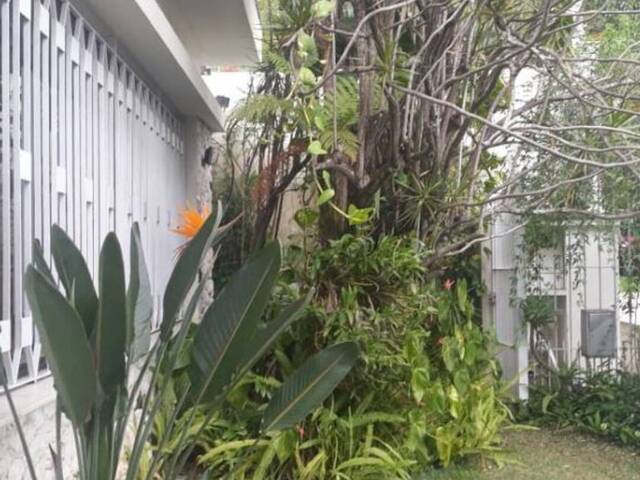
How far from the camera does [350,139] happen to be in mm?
5520

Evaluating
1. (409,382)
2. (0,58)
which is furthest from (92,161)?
(409,382)

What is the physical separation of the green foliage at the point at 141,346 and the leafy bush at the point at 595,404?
14.5ft

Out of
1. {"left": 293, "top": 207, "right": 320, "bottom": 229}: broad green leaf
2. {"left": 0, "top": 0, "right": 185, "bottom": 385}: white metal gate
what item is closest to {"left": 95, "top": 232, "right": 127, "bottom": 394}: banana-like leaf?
{"left": 0, "top": 0, "right": 185, "bottom": 385}: white metal gate

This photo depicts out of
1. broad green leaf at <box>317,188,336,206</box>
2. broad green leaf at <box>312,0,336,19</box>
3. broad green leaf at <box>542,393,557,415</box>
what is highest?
broad green leaf at <box>312,0,336,19</box>

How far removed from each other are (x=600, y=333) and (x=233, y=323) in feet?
17.2

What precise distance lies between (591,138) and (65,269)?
4.90 metres

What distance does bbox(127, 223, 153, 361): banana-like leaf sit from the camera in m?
2.43

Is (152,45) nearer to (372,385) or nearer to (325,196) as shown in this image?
(325,196)

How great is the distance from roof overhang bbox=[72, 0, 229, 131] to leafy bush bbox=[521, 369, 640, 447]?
4.14 m

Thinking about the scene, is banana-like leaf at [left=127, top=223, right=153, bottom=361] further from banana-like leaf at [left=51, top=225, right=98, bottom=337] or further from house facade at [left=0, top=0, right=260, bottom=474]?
house facade at [left=0, top=0, right=260, bottom=474]

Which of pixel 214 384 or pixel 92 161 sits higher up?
pixel 92 161

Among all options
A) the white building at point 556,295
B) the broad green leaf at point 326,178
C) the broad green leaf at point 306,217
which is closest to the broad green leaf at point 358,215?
the broad green leaf at point 326,178

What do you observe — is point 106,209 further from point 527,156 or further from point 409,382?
point 527,156

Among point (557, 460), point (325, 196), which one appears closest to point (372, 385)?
point (325, 196)
